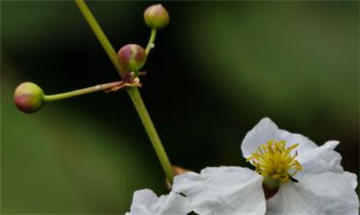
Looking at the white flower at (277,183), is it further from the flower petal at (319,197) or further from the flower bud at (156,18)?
the flower bud at (156,18)

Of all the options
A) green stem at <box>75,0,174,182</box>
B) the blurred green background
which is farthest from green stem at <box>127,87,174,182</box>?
the blurred green background

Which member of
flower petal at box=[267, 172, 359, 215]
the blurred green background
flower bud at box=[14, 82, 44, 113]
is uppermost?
the blurred green background

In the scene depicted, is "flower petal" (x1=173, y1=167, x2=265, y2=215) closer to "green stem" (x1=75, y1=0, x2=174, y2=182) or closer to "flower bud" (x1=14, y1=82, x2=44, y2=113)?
"green stem" (x1=75, y1=0, x2=174, y2=182)

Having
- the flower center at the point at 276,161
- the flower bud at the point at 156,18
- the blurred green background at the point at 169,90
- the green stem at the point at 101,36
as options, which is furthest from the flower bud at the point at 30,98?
the blurred green background at the point at 169,90

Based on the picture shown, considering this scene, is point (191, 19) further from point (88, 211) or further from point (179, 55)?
point (88, 211)

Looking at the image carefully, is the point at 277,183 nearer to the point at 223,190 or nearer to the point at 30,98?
the point at 223,190

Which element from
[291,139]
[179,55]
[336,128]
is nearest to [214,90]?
[179,55]
